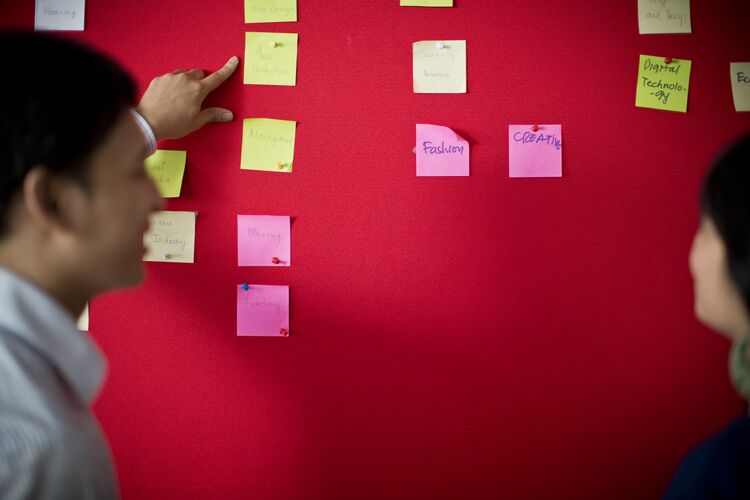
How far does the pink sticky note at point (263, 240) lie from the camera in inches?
42.6

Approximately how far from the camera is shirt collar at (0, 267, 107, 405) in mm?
526

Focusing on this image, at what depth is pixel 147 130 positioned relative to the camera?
98 centimetres

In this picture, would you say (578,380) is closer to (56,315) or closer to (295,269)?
(295,269)

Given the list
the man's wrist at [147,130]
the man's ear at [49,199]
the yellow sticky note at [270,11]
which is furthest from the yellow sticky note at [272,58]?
the man's ear at [49,199]

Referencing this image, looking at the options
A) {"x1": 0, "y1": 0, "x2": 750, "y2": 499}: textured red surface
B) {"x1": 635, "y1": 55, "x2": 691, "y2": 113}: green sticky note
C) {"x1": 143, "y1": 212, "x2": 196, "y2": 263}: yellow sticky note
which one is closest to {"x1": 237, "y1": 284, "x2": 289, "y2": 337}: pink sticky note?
{"x1": 0, "y1": 0, "x2": 750, "y2": 499}: textured red surface

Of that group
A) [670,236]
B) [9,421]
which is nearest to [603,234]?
[670,236]

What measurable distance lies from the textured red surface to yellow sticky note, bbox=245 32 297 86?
34 mm

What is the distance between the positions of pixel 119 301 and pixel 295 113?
0.58m

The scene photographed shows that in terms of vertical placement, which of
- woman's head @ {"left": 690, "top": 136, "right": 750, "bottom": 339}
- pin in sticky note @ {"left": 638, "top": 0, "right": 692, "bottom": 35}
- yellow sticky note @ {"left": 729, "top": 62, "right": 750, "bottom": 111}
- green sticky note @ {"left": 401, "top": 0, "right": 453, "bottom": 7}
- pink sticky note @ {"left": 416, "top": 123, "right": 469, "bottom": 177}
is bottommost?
woman's head @ {"left": 690, "top": 136, "right": 750, "bottom": 339}

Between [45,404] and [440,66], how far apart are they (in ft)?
3.03

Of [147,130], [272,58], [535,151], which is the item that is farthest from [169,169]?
[535,151]

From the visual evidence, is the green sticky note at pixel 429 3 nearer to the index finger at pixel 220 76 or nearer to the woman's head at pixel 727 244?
the index finger at pixel 220 76

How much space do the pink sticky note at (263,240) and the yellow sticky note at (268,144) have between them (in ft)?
0.37

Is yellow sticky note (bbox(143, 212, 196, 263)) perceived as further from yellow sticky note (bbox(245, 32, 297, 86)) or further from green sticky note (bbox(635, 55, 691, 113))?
green sticky note (bbox(635, 55, 691, 113))
